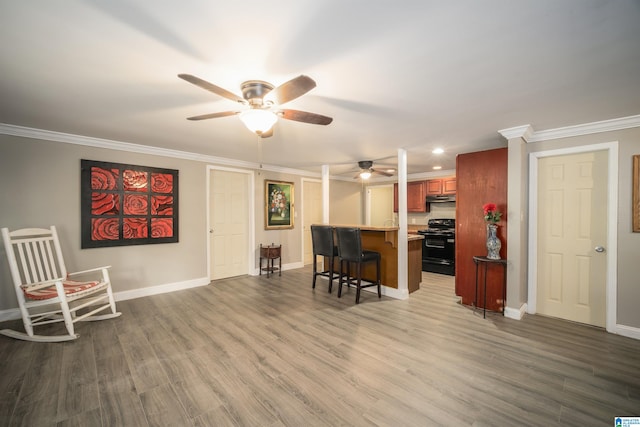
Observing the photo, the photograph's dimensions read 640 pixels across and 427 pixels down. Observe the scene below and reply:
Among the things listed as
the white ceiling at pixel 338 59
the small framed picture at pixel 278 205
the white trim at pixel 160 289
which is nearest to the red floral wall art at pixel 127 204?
the white trim at pixel 160 289

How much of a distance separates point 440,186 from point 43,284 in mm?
6554

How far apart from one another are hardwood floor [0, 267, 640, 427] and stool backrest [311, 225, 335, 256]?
3.34 ft

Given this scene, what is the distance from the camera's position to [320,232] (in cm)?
414

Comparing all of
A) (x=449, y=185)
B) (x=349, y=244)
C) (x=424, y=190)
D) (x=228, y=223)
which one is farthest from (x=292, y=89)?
(x=424, y=190)

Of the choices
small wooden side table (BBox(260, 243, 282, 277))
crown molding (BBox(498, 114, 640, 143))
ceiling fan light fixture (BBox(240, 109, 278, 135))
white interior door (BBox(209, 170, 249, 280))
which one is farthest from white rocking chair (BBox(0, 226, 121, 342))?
crown molding (BBox(498, 114, 640, 143))

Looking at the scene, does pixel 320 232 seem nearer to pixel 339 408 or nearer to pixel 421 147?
pixel 421 147

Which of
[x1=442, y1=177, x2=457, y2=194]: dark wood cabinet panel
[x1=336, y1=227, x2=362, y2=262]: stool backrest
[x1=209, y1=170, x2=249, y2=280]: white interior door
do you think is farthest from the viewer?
[x1=442, y1=177, x2=457, y2=194]: dark wood cabinet panel

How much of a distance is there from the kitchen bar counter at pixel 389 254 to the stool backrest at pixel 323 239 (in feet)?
1.54

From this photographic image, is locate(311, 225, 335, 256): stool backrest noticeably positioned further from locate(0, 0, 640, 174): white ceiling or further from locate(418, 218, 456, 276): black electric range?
locate(418, 218, 456, 276): black electric range

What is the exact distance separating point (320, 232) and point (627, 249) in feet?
11.4

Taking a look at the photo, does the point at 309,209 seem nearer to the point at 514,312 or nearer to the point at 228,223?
the point at 228,223

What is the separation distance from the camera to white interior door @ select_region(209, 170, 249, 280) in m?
4.84

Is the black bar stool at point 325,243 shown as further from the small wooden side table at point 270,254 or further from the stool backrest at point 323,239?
the small wooden side table at point 270,254

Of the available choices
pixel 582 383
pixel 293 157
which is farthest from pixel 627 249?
pixel 293 157
